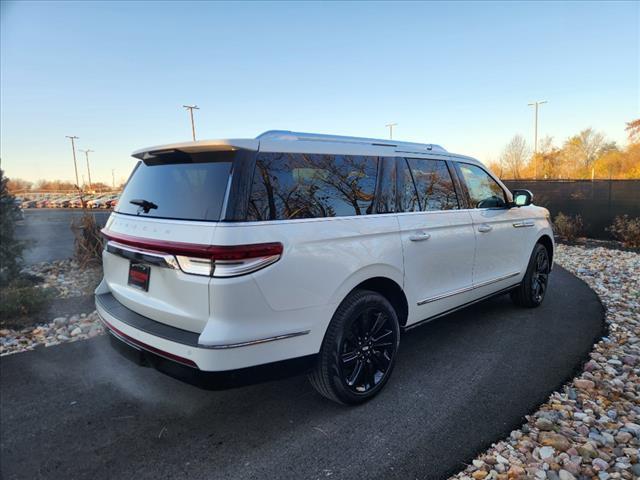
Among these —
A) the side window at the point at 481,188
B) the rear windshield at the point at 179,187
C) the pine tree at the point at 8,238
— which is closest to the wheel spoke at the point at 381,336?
the rear windshield at the point at 179,187

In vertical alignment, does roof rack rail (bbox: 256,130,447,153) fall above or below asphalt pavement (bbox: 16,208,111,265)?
above

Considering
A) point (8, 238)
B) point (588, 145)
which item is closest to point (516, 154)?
point (588, 145)

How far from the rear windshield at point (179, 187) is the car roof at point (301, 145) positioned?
57mm

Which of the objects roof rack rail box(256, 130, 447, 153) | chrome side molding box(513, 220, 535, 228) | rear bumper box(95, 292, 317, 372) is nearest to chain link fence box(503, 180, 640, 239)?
chrome side molding box(513, 220, 535, 228)

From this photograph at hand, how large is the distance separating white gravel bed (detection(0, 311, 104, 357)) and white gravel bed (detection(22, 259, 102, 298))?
1.09 metres

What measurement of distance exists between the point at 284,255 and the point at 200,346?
2.13ft

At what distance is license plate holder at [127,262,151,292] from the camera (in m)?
2.41

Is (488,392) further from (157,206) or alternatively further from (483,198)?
(157,206)

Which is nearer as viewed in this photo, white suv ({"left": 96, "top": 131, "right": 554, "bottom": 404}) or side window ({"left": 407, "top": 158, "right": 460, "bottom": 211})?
white suv ({"left": 96, "top": 131, "right": 554, "bottom": 404})

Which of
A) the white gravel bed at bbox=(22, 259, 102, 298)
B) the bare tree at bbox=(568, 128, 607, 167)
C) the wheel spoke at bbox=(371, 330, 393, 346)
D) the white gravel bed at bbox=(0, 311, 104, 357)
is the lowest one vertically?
the white gravel bed at bbox=(0, 311, 104, 357)

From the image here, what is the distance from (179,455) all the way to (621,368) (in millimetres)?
3439

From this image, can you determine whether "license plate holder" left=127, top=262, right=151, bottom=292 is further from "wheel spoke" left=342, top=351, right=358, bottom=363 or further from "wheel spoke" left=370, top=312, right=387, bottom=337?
"wheel spoke" left=370, top=312, right=387, bottom=337

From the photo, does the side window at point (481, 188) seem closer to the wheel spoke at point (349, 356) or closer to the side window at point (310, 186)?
the side window at point (310, 186)

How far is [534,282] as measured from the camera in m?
4.85
